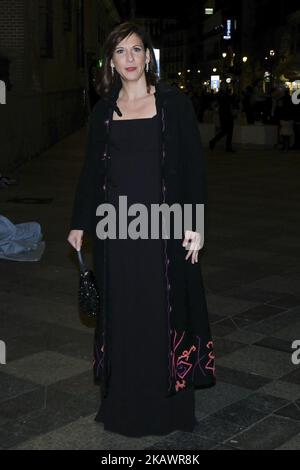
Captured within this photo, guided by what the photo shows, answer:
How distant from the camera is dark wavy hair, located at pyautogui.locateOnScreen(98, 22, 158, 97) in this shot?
399cm

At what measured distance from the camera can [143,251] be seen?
13.3 feet

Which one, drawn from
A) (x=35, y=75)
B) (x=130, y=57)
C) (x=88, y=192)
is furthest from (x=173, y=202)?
(x=35, y=75)

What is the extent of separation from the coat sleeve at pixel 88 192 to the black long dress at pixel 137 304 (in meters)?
0.16

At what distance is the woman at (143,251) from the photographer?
3.99m

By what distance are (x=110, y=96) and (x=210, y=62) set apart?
143562 millimetres

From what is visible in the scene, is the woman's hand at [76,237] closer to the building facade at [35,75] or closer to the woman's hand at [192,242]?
Answer: the woman's hand at [192,242]

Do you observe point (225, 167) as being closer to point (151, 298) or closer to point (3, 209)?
point (3, 209)

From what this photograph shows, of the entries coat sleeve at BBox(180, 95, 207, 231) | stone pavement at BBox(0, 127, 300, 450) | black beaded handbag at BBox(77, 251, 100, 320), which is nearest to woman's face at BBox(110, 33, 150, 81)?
coat sleeve at BBox(180, 95, 207, 231)

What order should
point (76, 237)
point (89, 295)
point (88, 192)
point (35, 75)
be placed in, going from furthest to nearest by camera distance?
point (35, 75)
point (76, 237)
point (88, 192)
point (89, 295)

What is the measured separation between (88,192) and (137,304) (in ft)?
2.19

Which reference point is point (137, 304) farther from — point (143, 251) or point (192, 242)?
point (192, 242)

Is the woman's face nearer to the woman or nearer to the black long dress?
the woman
